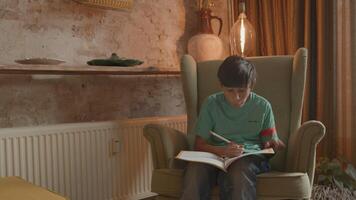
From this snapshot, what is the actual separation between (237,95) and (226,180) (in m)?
0.39

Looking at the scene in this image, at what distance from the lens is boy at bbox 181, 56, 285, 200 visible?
1577 mm

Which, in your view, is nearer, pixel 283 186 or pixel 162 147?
pixel 283 186

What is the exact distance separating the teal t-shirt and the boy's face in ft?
0.15

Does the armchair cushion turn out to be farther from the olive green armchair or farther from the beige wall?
the beige wall

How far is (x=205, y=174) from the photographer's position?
164 cm

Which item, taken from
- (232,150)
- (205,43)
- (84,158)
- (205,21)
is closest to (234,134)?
(232,150)

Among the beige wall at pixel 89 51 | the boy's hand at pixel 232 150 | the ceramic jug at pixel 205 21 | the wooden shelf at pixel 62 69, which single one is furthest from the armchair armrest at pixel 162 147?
the ceramic jug at pixel 205 21

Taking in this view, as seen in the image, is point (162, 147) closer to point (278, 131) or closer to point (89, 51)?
point (278, 131)

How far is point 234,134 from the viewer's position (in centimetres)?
183

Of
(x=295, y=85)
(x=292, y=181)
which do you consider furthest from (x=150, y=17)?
(x=292, y=181)

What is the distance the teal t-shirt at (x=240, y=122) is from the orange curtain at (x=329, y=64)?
3.61 ft

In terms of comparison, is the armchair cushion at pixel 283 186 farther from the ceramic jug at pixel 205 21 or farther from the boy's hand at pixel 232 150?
the ceramic jug at pixel 205 21

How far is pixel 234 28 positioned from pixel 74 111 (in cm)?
123

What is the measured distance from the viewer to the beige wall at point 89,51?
2111 millimetres
